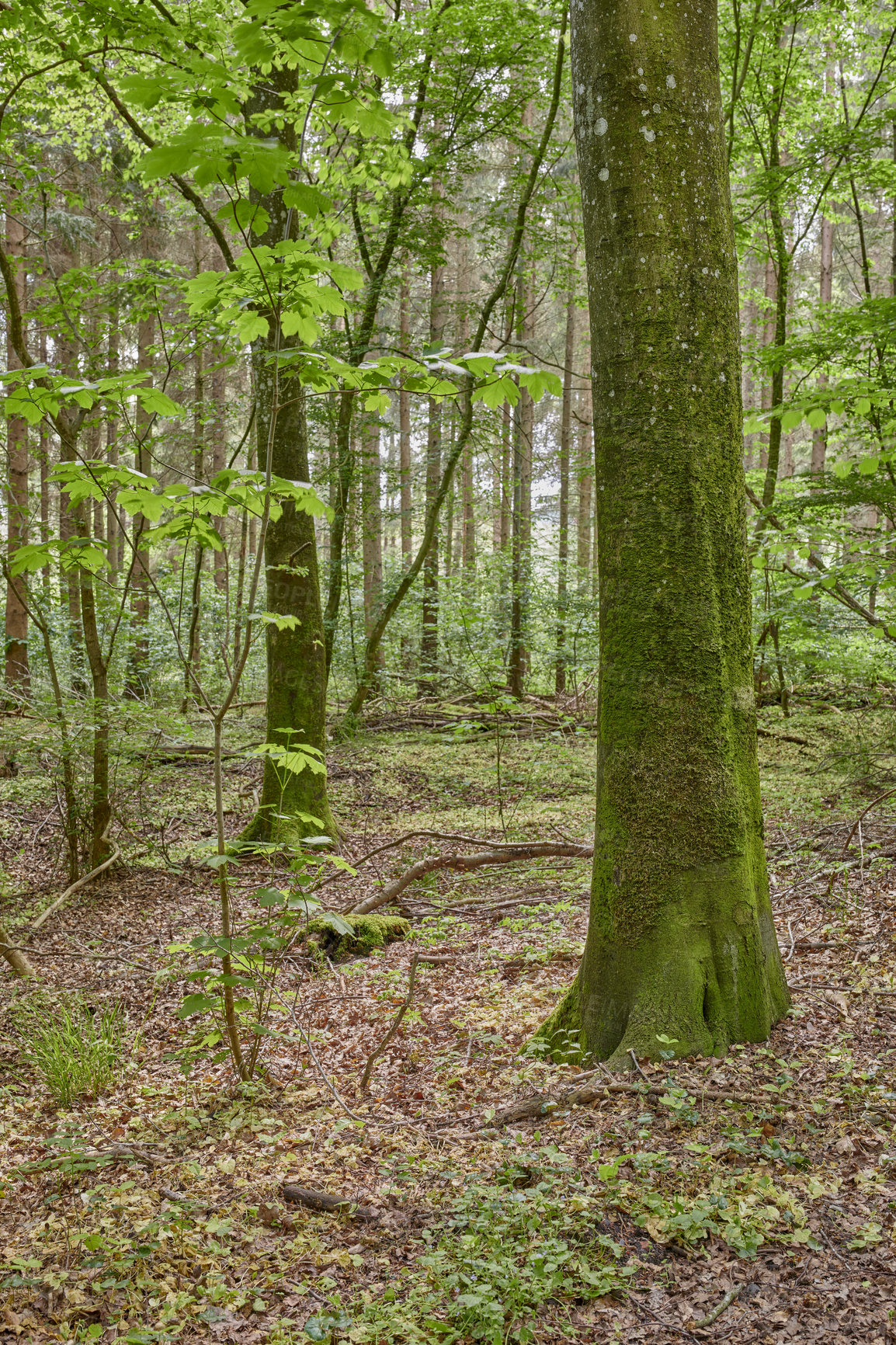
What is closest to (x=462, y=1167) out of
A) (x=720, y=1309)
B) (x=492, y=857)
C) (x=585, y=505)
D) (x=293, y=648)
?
(x=720, y=1309)

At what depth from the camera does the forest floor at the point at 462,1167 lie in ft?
6.51

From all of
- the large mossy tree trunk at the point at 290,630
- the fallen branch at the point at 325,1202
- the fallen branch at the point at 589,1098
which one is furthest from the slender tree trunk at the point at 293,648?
the fallen branch at the point at 325,1202

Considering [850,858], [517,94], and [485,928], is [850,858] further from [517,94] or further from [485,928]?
[517,94]

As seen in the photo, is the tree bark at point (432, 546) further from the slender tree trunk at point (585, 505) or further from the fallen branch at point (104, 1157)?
the fallen branch at point (104, 1157)

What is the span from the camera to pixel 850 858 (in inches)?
198

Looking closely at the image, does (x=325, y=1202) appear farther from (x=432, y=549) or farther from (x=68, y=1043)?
(x=432, y=549)

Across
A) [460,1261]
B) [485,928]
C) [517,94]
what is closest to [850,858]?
[485,928]

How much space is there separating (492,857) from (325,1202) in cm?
362

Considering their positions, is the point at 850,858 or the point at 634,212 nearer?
the point at 634,212

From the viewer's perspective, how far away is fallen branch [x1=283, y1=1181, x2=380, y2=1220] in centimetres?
242

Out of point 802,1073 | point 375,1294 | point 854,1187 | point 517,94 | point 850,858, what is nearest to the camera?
point 375,1294

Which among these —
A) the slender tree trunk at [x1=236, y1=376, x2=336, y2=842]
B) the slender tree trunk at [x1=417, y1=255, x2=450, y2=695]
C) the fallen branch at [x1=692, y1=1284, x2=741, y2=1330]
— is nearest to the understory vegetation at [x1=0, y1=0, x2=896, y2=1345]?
the fallen branch at [x1=692, y1=1284, x2=741, y2=1330]

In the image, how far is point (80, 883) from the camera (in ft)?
18.5

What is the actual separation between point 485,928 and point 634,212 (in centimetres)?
402
